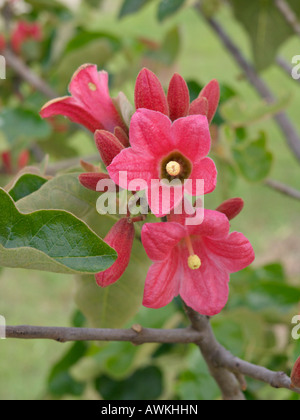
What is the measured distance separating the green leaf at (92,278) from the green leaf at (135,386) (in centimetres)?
70

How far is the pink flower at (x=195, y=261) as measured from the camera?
2.03 ft

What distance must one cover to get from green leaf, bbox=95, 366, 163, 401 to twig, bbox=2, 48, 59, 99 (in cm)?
88

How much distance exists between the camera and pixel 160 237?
0.61 metres

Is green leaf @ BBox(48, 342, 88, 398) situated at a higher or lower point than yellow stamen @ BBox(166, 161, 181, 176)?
lower

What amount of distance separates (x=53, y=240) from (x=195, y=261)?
0.18 m

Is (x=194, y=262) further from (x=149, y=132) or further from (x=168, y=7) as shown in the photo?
(x=168, y=7)

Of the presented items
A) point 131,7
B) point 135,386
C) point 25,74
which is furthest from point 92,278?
point 25,74

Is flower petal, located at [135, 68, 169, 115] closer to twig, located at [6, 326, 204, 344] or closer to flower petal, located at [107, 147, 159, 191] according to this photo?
flower petal, located at [107, 147, 159, 191]

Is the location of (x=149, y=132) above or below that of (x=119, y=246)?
above

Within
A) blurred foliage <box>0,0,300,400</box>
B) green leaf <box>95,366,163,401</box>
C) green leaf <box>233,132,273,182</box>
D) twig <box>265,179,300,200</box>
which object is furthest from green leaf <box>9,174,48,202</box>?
green leaf <box>95,366,163,401</box>

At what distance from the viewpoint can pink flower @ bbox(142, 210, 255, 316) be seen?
2.03 feet

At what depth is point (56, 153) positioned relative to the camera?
2.03 m

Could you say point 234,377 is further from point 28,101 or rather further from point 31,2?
point 31,2

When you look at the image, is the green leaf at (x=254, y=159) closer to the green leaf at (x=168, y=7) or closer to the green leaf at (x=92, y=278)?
the green leaf at (x=168, y=7)
